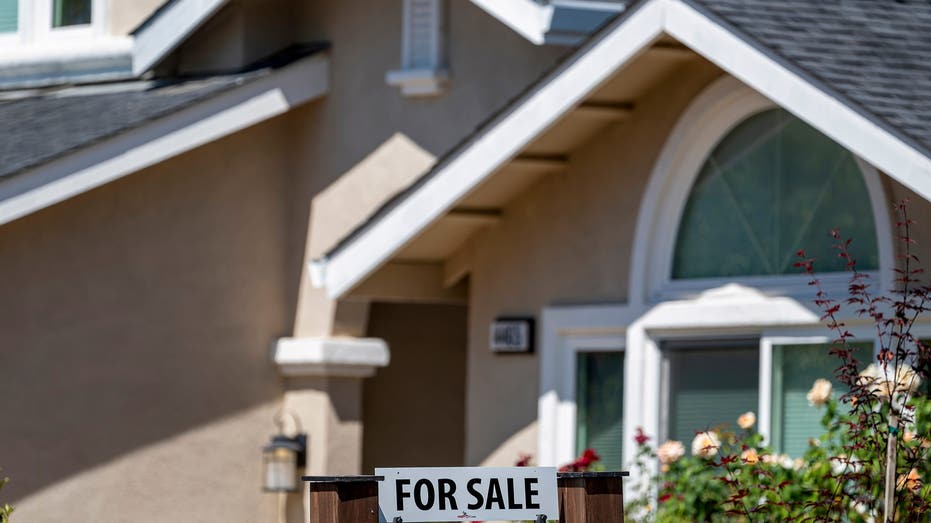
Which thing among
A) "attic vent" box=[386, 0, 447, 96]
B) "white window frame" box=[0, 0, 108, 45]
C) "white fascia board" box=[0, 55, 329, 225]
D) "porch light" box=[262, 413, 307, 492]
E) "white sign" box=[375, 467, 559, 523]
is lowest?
"porch light" box=[262, 413, 307, 492]

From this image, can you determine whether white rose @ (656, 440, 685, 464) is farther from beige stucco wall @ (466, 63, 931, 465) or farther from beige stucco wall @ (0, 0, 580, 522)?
beige stucco wall @ (0, 0, 580, 522)

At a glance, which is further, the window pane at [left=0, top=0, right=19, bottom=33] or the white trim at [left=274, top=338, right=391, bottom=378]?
the window pane at [left=0, top=0, right=19, bottom=33]

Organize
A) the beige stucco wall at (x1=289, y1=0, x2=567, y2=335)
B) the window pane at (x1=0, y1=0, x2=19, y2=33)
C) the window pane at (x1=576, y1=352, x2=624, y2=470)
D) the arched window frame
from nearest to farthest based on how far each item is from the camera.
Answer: the arched window frame < the window pane at (x1=576, y1=352, x2=624, y2=470) < the beige stucco wall at (x1=289, y1=0, x2=567, y2=335) < the window pane at (x1=0, y1=0, x2=19, y2=33)

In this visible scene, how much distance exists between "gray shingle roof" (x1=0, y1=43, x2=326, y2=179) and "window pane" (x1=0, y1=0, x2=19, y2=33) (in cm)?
81

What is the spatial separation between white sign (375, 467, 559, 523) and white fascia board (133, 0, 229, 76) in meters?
6.81

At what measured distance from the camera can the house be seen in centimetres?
955

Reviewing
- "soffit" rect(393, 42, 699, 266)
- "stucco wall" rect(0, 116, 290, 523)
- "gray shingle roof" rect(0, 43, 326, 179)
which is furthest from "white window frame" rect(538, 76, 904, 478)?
"gray shingle roof" rect(0, 43, 326, 179)

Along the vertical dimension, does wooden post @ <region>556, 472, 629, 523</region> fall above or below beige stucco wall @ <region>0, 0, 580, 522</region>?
below

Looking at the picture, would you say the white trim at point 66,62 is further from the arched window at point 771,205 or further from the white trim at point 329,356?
the arched window at point 771,205

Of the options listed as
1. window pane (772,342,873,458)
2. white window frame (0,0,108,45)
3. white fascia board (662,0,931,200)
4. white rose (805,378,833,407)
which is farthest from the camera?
white window frame (0,0,108,45)

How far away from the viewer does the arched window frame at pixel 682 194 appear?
9.73 m

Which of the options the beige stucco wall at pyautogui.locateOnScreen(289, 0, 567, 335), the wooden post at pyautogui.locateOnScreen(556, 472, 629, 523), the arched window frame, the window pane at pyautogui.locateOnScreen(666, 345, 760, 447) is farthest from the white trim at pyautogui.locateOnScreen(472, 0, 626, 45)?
the wooden post at pyautogui.locateOnScreen(556, 472, 629, 523)

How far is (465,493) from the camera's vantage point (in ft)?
20.1

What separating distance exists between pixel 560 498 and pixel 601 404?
4.58 metres
